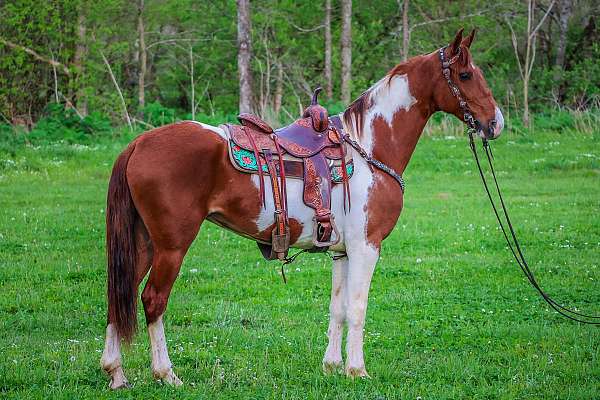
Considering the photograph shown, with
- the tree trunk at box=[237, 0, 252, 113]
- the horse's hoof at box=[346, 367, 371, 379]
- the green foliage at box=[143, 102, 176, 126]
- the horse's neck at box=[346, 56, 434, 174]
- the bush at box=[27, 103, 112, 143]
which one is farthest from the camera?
the green foliage at box=[143, 102, 176, 126]

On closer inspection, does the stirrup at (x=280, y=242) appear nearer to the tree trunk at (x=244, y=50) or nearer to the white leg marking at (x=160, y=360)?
the white leg marking at (x=160, y=360)

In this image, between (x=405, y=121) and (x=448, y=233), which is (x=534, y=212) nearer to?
(x=448, y=233)

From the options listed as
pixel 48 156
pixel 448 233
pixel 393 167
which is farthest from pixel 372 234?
pixel 48 156

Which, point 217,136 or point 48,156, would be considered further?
point 48,156

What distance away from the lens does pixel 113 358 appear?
5.29m

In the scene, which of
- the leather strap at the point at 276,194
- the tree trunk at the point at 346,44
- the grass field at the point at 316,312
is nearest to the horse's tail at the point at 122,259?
the grass field at the point at 316,312

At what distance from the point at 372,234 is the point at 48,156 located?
45.6 feet

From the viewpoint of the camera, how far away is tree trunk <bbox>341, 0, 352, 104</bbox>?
24375mm

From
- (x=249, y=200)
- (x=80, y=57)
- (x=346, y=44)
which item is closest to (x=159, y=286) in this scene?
(x=249, y=200)

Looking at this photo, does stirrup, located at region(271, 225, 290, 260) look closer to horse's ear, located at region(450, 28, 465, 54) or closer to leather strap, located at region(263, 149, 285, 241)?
leather strap, located at region(263, 149, 285, 241)

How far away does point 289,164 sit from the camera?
5.60 m

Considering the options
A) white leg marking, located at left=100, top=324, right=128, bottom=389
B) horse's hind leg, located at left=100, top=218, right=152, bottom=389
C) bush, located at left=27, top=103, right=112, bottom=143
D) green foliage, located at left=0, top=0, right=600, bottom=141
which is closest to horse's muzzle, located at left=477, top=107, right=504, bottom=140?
horse's hind leg, located at left=100, top=218, right=152, bottom=389

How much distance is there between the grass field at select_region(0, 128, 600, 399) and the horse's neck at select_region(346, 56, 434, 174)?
164cm

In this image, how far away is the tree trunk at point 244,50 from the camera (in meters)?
20.0
